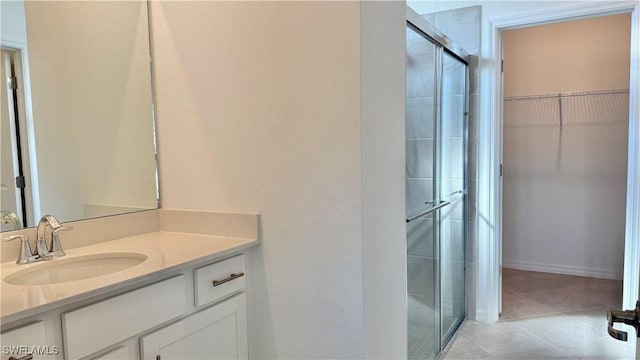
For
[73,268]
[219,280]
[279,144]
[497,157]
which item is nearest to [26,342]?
[73,268]

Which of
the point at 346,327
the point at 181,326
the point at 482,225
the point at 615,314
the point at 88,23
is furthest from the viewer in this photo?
the point at 482,225

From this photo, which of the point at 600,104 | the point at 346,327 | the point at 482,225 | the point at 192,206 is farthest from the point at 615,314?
the point at 600,104

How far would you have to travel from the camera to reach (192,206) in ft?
5.67

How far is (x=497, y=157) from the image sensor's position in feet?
9.48

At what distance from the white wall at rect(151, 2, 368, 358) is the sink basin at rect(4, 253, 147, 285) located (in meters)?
0.36

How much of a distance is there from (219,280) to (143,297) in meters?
0.30

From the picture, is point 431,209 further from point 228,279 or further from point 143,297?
point 143,297

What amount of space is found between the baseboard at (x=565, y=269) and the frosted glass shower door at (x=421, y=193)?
2137 millimetres

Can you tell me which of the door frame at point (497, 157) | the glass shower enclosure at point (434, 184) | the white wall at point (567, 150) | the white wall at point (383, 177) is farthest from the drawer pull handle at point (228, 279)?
the white wall at point (567, 150)

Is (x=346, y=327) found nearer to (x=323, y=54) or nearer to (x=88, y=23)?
(x=323, y=54)

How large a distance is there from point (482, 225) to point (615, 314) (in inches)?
84.3

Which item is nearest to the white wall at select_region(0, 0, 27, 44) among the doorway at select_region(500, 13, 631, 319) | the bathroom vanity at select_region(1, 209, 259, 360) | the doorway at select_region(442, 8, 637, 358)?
the bathroom vanity at select_region(1, 209, 259, 360)

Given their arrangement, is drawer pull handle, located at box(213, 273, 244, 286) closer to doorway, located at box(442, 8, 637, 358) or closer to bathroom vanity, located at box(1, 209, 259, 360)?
bathroom vanity, located at box(1, 209, 259, 360)

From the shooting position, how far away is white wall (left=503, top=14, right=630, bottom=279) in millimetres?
3738
